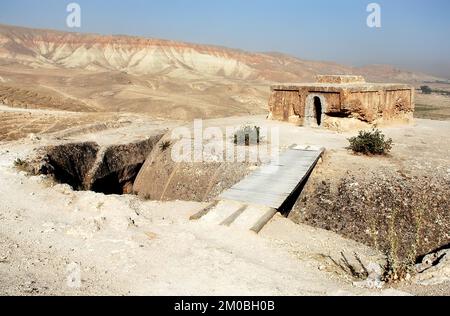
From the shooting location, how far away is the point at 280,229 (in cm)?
675

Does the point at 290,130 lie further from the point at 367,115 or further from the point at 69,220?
the point at 69,220

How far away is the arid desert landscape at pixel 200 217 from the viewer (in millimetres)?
4719

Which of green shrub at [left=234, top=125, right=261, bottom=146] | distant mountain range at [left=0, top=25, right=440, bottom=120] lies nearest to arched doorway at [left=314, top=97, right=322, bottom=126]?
green shrub at [left=234, top=125, right=261, bottom=146]

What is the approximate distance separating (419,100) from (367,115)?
140 ft

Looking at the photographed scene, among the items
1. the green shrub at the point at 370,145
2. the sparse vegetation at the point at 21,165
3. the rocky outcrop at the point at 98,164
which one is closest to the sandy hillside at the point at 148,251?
the sparse vegetation at the point at 21,165

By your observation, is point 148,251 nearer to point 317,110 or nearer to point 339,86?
point 339,86

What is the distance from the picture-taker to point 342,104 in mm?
13406

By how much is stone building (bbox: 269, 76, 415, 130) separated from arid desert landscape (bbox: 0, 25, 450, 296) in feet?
1.51

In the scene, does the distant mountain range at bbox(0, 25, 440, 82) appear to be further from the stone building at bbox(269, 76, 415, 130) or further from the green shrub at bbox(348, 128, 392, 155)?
the green shrub at bbox(348, 128, 392, 155)

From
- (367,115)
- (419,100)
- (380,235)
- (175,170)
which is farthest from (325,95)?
(419,100)

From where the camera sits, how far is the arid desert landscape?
472 cm

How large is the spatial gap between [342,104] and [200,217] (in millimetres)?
8250

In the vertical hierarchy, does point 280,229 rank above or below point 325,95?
below

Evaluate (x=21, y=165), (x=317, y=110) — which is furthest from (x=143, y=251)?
(x=317, y=110)
